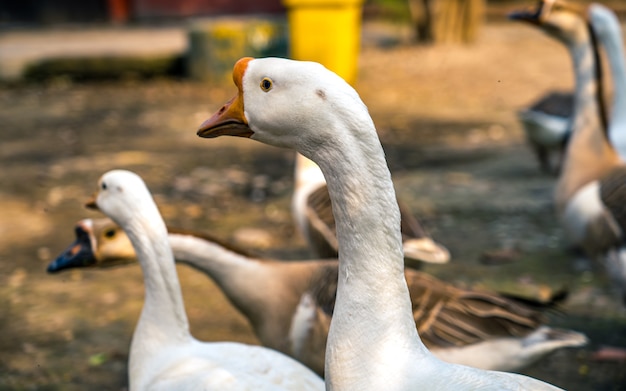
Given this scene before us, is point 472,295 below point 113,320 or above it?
above

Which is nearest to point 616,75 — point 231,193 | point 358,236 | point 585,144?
point 585,144

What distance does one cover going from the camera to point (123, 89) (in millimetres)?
10938

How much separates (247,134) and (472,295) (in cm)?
155

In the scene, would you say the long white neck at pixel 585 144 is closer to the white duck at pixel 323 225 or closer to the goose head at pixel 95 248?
the white duck at pixel 323 225

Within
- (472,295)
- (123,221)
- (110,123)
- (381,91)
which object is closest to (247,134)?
(123,221)

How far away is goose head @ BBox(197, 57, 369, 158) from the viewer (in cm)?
211

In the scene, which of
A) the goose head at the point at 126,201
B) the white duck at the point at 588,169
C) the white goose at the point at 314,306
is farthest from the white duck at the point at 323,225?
the goose head at the point at 126,201

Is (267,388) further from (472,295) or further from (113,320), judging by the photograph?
(113,320)

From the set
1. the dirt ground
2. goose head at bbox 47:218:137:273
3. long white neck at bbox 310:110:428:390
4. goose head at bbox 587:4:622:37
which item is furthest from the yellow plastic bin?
long white neck at bbox 310:110:428:390

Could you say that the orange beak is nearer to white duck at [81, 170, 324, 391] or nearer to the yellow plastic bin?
white duck at [81, 170, 324, 391]

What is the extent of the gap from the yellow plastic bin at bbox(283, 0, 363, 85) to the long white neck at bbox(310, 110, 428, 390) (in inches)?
300

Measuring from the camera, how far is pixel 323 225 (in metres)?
A: 4.28

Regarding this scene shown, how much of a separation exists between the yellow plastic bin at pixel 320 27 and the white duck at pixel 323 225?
502 centimetres

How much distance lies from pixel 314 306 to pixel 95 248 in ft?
3.28
